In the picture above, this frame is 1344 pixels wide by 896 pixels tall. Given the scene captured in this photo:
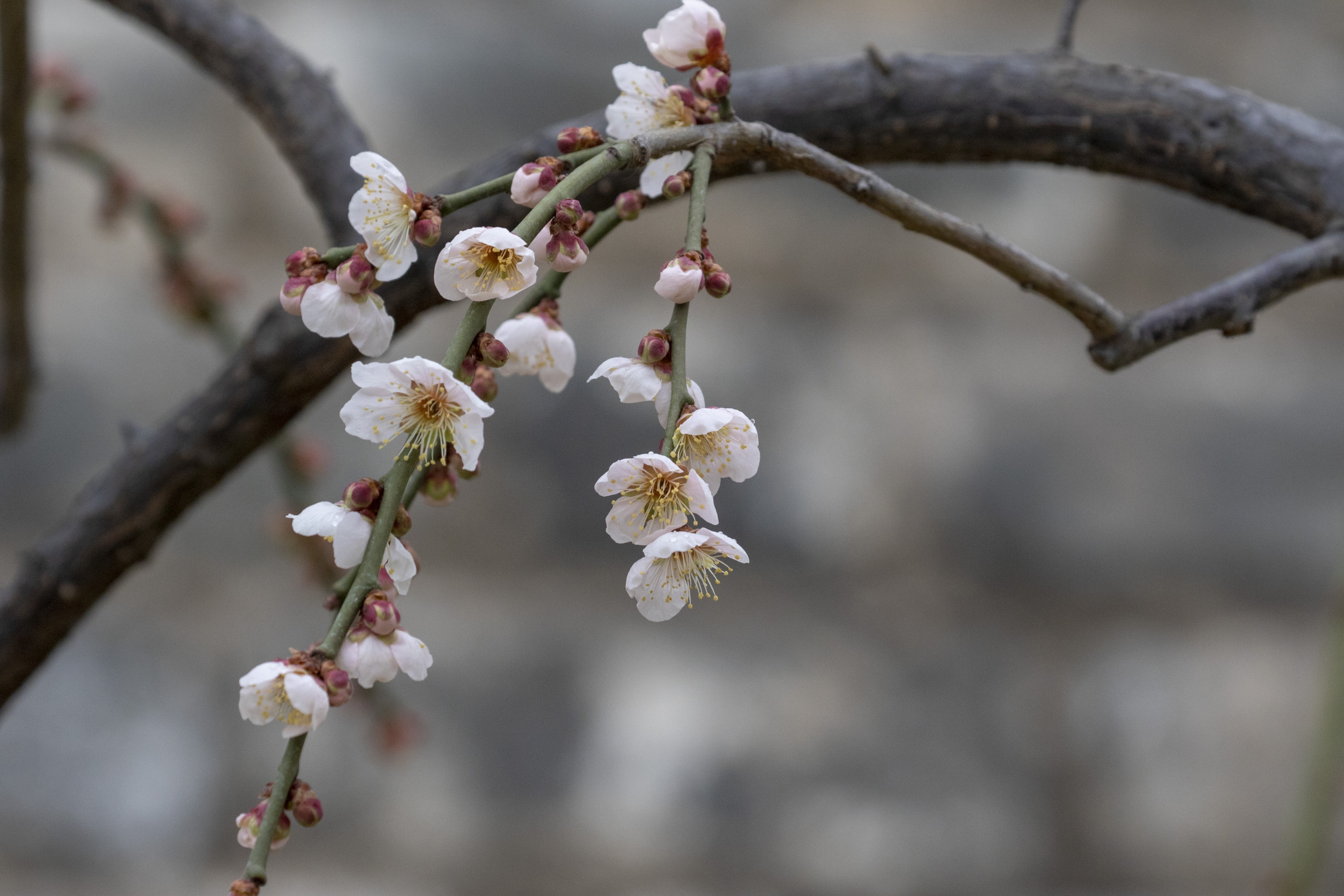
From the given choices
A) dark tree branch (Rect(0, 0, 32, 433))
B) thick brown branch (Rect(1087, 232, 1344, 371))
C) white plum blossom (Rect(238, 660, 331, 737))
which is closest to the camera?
white plum blossom (Rect(238, 660, 331, 737))

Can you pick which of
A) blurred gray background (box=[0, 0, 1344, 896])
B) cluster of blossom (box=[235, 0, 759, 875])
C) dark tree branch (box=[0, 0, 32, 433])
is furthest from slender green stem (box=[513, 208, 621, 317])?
blurred gray background (box=[0, 0, 1344, 896])

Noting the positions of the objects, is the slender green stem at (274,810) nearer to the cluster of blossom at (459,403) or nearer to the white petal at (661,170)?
the cluster of blossom at (459,403)

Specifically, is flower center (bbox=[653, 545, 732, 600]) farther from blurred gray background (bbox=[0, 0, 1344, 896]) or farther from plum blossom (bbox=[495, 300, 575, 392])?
blurred gray background (bbox=[0, 0, 1344, 896])

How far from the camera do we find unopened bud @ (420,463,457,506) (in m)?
0.26

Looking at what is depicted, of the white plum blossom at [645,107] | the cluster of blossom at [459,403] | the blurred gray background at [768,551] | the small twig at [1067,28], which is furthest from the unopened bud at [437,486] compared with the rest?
the blurred gray background at [768,551]

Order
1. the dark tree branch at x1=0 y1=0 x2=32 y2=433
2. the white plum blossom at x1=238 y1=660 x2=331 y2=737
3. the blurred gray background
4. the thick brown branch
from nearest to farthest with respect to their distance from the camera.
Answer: the white plum blossom at x1=238 y1=660 x2=331 y2=737 < the thick brown branch < the dark tree branch at x1=0 y1=0 x2=32 y2=433 < the blurred gray background

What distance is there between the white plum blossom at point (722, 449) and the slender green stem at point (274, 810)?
10 cm

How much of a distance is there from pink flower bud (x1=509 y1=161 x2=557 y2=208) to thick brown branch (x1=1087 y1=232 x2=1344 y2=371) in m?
0.19

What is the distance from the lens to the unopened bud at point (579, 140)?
0.82ft

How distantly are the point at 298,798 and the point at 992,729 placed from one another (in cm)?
74

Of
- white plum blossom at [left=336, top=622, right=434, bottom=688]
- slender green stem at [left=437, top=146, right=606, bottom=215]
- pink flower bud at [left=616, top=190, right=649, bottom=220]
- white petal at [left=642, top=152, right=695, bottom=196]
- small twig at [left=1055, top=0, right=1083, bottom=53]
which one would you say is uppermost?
small twig at [left=1055, top=0, right=1083, bottom=53]

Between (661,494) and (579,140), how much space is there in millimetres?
83

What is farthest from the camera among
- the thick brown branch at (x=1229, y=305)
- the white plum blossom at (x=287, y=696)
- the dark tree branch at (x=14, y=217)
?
the dark tree branch at (x=14, y=217)

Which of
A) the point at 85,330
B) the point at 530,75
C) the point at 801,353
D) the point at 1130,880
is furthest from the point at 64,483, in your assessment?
the point at 1130,880
